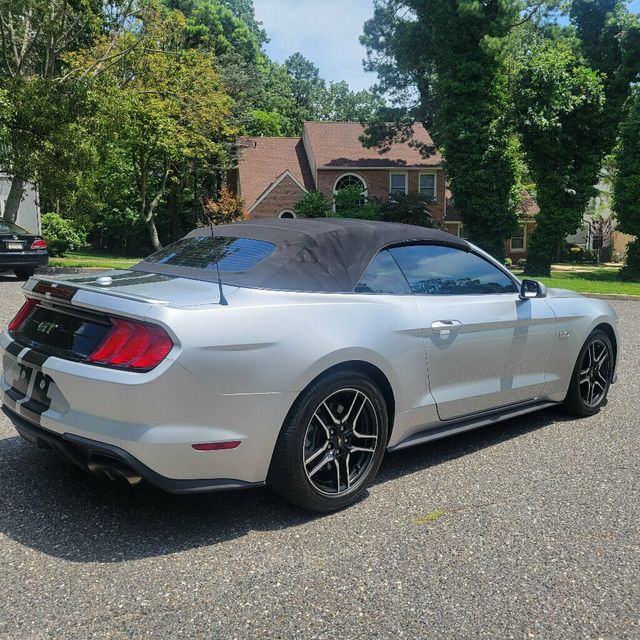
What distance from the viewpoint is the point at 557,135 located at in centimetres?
2516

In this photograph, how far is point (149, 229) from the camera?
38.7 m

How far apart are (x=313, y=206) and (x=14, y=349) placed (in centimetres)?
3191

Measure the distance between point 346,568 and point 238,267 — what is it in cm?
175

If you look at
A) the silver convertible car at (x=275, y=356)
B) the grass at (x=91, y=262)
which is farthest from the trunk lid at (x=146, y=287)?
the grass at (x=91, y=262)

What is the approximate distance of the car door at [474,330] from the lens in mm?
4135

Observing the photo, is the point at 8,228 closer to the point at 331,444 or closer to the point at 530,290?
the point at 530,290

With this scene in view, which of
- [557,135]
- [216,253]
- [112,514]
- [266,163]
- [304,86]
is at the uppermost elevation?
[304,86]

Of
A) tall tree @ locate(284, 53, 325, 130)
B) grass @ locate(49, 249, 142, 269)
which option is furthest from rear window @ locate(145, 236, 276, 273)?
tall tree @ locate(284, 53, 325, 130)

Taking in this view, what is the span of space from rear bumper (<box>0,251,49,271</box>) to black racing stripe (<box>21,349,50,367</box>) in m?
13.3

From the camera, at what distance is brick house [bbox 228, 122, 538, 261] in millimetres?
39250

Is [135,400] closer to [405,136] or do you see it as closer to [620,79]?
[620,79]

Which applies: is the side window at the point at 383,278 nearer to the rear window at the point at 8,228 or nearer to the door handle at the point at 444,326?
the door handle at the point at 444,326

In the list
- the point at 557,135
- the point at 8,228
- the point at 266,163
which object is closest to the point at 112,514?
the point at 8,228

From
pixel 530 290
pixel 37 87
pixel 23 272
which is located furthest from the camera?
pixel 37 87
